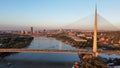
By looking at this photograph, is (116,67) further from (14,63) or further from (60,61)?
(14,63)

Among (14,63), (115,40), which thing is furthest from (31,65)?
(115,40)

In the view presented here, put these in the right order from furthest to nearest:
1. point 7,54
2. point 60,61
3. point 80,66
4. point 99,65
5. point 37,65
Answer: point 7,54 < point 60,61 < point 37,65 < point 80,66 < point 99,65

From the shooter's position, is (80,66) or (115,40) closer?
(80,66)

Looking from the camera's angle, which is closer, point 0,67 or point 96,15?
point 0,67

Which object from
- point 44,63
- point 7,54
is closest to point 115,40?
point 7,54

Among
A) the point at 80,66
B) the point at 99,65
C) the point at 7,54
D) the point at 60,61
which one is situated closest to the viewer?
the point at 99,65

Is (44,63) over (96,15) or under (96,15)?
under

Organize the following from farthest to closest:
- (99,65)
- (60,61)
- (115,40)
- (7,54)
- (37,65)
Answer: (115,40), (7,54), (60,61), (37,65), (99,65)

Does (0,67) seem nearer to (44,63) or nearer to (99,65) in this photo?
(44,63)

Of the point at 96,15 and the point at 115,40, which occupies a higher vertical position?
the point at 96,15
